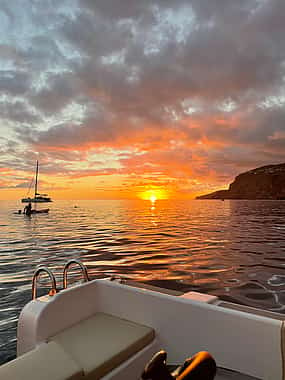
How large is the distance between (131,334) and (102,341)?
0.30 metres

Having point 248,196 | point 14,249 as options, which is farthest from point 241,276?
point 248,196

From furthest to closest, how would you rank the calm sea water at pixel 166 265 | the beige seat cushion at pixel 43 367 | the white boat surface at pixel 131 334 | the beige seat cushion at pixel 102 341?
1. the calm sea water at pixel 166 265
2. the beige seat cushion at pixel 102 341
3. the white boat surface at pixel 131 334
4. the beige seat cushion at pixel 43 367

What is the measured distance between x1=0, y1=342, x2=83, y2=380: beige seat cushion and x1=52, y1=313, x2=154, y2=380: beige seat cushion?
4.3 inches

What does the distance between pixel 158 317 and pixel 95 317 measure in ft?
2.79

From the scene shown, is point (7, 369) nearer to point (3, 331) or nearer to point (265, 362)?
Result: point (265, 362)

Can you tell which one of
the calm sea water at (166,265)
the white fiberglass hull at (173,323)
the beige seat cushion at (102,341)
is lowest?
the calm sea water at (166,265)

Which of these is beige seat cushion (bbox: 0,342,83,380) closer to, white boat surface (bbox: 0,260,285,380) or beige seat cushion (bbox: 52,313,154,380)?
white boat surface (bbox: 0,260,285,380)

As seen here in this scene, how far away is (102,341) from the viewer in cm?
287

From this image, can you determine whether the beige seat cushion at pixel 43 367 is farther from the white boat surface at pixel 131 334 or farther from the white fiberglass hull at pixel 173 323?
the white fiberglass hull at pixel 173 323

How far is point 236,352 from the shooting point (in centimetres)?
249

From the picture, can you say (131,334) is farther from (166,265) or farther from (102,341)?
(166,265)

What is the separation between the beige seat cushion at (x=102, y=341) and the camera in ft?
8.36

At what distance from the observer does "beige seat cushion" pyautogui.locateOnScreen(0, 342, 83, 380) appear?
2.21 metres

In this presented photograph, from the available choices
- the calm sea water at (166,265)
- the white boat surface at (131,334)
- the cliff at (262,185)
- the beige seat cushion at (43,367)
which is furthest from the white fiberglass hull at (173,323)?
the cliff at (262,185)
